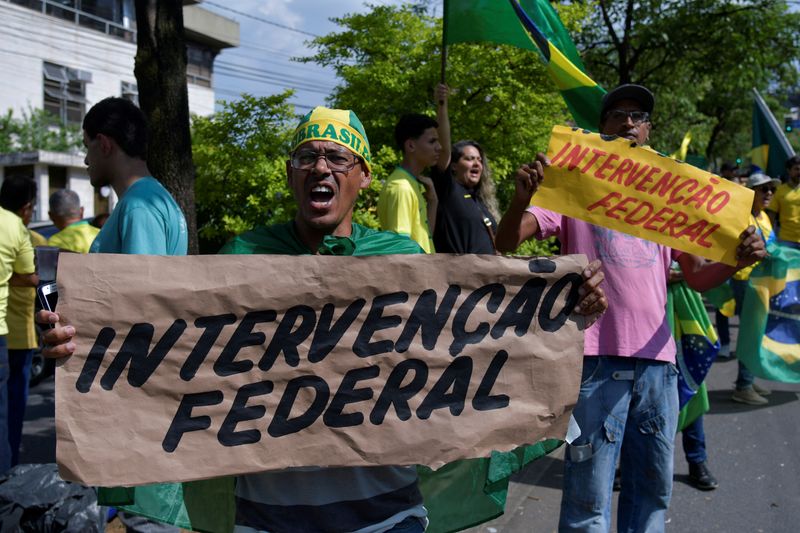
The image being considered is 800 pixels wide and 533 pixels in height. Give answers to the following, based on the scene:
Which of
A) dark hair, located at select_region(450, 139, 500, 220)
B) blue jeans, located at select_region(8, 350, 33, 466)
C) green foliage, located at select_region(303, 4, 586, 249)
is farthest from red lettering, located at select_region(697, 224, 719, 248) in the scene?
green foliage, located at select_region(303, 4, 586, 249)

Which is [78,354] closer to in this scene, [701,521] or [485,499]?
[485,499]

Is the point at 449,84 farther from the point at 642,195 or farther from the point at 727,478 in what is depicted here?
the point at 642,195

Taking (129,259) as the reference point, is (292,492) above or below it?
below

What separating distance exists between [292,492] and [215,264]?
0.62 m

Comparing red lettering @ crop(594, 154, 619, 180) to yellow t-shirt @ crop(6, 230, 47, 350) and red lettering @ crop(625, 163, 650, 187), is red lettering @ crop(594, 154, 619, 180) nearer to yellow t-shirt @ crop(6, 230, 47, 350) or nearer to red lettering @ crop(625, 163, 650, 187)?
red lettering @ crop(625, 163, 650, 187)

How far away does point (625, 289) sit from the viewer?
121 inches

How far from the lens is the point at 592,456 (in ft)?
9.72

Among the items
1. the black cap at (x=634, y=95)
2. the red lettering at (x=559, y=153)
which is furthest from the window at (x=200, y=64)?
the red lettering at (x=559, y=153)

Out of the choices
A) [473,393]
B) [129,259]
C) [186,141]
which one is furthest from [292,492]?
[186,141]

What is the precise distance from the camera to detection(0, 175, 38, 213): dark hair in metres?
5.51

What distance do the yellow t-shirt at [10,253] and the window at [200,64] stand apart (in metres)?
33.1

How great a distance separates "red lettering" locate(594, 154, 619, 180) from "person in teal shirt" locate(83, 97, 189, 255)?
1.61m

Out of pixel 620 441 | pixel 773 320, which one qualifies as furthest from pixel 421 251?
pixel 773 320

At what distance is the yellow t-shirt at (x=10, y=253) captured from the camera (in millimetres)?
4547
